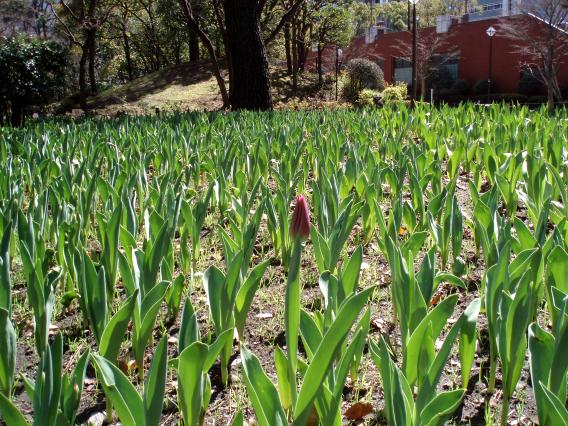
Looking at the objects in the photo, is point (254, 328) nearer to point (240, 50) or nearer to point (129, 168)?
point (129, 168)

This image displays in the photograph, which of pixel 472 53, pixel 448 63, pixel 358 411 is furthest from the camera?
pixel 448 63

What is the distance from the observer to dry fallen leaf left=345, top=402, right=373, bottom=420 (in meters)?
1.36

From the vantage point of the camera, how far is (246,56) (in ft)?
33.4

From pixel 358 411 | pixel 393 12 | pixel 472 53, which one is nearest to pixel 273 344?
pixel 358 411

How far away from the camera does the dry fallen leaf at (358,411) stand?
1.36 meters

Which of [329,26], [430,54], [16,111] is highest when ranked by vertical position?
[329,26]

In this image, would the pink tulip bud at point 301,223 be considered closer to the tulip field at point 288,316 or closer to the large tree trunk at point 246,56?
the tulip field at point 288,316

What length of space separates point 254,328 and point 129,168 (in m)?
1.53

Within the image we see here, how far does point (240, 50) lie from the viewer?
1013 cm

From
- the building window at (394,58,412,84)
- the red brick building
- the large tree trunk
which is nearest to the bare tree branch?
the large tree trunk

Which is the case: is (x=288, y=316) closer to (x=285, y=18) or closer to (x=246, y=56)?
(x=246, y=56)

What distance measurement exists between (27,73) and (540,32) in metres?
25.2

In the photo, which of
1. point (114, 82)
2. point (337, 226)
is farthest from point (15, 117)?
point (114, 82)

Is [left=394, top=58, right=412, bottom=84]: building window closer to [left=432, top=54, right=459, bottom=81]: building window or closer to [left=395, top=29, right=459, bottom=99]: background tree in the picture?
[left=395, top=29, right=459, bottom=99]: background tree
